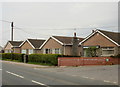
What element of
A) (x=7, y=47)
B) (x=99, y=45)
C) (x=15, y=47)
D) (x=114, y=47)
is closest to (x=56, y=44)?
(x=99, y=45)

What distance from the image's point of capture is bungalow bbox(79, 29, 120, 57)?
1114 inches

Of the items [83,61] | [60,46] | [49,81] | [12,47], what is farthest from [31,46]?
[49,81]

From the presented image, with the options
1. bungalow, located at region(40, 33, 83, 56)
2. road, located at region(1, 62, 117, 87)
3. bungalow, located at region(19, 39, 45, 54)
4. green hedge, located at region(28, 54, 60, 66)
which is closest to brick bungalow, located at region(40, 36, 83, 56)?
bungalow, located at region(40, 33, 83, 56)

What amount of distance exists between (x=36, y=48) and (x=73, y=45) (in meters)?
9.26

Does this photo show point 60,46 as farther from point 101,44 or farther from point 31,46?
point 31,46

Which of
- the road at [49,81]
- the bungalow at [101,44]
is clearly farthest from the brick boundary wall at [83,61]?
the road at [49,81]

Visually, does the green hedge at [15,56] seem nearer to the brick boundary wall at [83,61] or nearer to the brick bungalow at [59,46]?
the brick bungalow at [59,46]

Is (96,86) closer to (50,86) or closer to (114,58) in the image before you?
(50,86)

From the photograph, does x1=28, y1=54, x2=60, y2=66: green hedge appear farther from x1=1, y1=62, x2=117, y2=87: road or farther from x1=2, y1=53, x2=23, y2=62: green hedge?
x1=1, y1=62, x2=117, y2=87: road

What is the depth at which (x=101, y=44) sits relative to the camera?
30078mm

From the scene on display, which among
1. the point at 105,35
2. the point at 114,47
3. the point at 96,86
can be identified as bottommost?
the point at 96,86

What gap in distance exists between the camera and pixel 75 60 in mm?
23531

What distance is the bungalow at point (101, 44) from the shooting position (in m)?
28.3

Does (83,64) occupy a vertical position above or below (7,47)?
below
